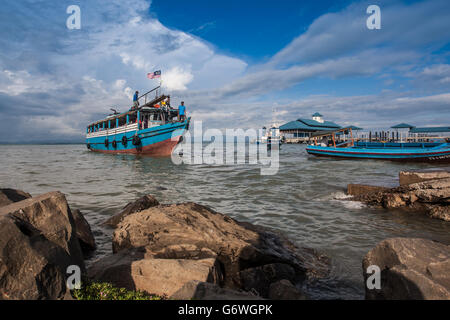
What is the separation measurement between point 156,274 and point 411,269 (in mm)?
2697

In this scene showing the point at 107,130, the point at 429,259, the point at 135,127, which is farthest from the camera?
the point at 107,130

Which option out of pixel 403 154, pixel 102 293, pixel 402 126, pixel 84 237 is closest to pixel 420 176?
pixel 102 293

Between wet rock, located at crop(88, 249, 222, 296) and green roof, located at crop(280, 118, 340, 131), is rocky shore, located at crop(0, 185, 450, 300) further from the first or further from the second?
green roof, located at crop(280, 118, 340, 131)

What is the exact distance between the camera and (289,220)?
21.7 feet


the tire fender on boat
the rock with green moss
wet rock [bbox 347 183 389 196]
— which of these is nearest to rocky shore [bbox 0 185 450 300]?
the rock with green moss

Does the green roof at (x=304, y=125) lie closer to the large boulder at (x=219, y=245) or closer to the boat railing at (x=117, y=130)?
the boat railing at (x=117, y=130)

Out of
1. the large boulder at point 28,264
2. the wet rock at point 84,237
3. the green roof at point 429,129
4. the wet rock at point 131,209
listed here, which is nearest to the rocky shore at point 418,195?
the wet rock at point 131,209

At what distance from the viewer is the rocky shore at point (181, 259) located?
2.15 metres

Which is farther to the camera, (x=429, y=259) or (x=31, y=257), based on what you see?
(x=429, y=259)

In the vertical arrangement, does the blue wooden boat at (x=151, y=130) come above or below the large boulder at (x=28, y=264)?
above

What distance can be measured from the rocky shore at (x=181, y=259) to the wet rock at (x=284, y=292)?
0.04 feet

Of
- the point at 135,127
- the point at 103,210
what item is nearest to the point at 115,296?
the point at 103,210

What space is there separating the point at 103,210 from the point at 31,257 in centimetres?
573
